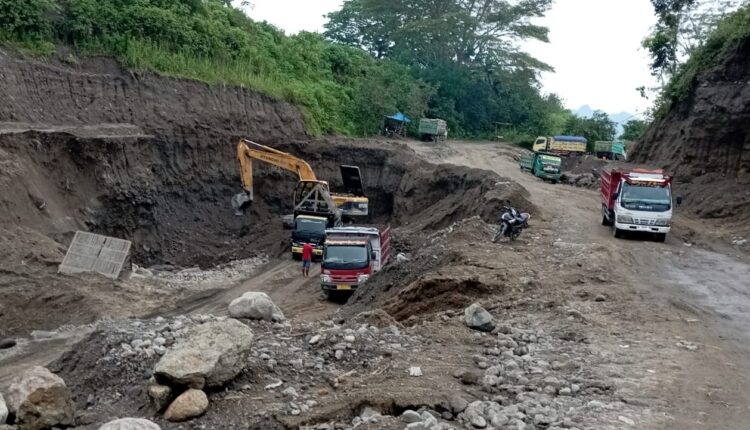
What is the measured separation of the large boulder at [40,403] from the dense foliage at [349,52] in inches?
1034

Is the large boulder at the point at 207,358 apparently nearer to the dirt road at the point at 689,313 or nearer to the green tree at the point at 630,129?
the dirt road at the point at 689,313

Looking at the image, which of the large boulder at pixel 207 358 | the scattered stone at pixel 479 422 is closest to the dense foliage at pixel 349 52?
the large boulder at pixel 207 358

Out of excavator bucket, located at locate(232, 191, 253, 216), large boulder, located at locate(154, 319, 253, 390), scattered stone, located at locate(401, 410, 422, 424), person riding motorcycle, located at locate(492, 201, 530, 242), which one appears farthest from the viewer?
excavator bucket, located at locate(232, 191, 253, 216)

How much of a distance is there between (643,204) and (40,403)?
1903 centimetres

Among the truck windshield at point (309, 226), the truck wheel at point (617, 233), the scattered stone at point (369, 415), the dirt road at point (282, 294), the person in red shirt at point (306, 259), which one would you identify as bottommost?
the dirt road at point (282, 294)

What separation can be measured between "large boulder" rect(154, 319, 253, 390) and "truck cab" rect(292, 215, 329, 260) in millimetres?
19256

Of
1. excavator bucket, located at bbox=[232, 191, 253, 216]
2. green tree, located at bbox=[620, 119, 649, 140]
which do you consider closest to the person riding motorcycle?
excavator bucket, located at bbox=[232, 191, 253, 216]

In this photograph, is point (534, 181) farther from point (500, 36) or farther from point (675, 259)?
point (500, 36)

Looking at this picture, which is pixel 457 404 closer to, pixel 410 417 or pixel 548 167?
pixel 410 417

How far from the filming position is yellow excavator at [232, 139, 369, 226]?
32.2m

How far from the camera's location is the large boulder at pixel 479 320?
42.2 feet

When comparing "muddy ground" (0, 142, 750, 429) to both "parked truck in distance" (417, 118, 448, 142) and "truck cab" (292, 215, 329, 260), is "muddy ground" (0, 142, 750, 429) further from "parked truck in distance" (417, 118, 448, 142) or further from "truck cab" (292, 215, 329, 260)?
"parked truck in distance" (417, 118, 448, 142)

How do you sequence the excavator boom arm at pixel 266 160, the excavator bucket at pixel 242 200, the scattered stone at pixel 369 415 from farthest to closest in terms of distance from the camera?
1. the excavator boom arm at pixel 266 160
2. the excavator bucket at pixel 242 200
3. the scattered stone at pixel 369 415

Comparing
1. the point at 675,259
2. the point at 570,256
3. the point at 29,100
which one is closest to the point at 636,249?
the point at 675,259
